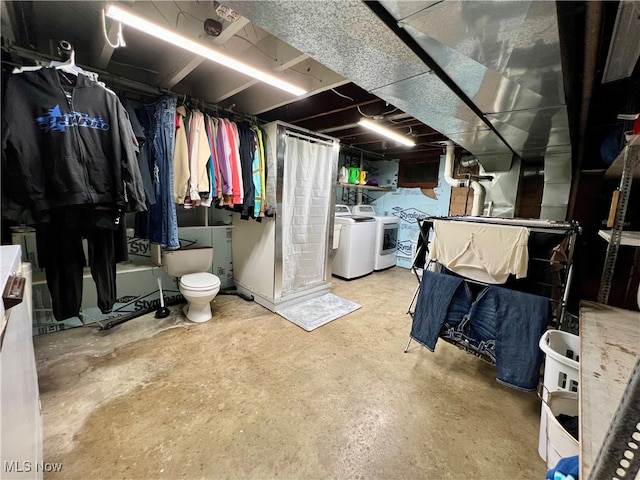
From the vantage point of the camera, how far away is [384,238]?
4.75 m

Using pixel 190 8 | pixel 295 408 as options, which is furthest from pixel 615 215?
pixel 190 8

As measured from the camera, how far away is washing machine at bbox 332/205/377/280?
4.14 m

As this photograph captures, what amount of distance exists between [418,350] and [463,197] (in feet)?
10.6

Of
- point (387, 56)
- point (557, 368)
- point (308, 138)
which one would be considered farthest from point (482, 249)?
point (308, 138)

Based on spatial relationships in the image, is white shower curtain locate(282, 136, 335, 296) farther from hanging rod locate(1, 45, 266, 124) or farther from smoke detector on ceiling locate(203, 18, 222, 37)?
smoke detector on ceiling locate(203, 18, 222, 37)

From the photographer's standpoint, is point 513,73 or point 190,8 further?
point 190,8

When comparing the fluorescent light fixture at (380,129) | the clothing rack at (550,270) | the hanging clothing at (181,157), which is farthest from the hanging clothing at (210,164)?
the clothing rack at (550,270)

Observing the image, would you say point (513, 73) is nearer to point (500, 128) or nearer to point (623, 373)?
point (500, 128)

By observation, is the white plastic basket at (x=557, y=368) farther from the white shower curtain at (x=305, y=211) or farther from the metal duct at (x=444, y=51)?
the white shower curtain at (x=305, y=211)

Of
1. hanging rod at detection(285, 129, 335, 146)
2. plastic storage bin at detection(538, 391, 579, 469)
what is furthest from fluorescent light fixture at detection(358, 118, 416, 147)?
plastic storage bin at detection(538, 391, 579, 469)

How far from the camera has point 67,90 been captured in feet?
5.05

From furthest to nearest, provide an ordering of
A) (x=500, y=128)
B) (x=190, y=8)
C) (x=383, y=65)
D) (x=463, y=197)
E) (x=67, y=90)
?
(x=463, y=197)
(x=500, y=128)
(x=190, y=8)
(x=67, y=90)
(x=383, y=65)

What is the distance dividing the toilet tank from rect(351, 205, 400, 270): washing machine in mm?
2875

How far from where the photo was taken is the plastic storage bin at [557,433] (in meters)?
1.04
